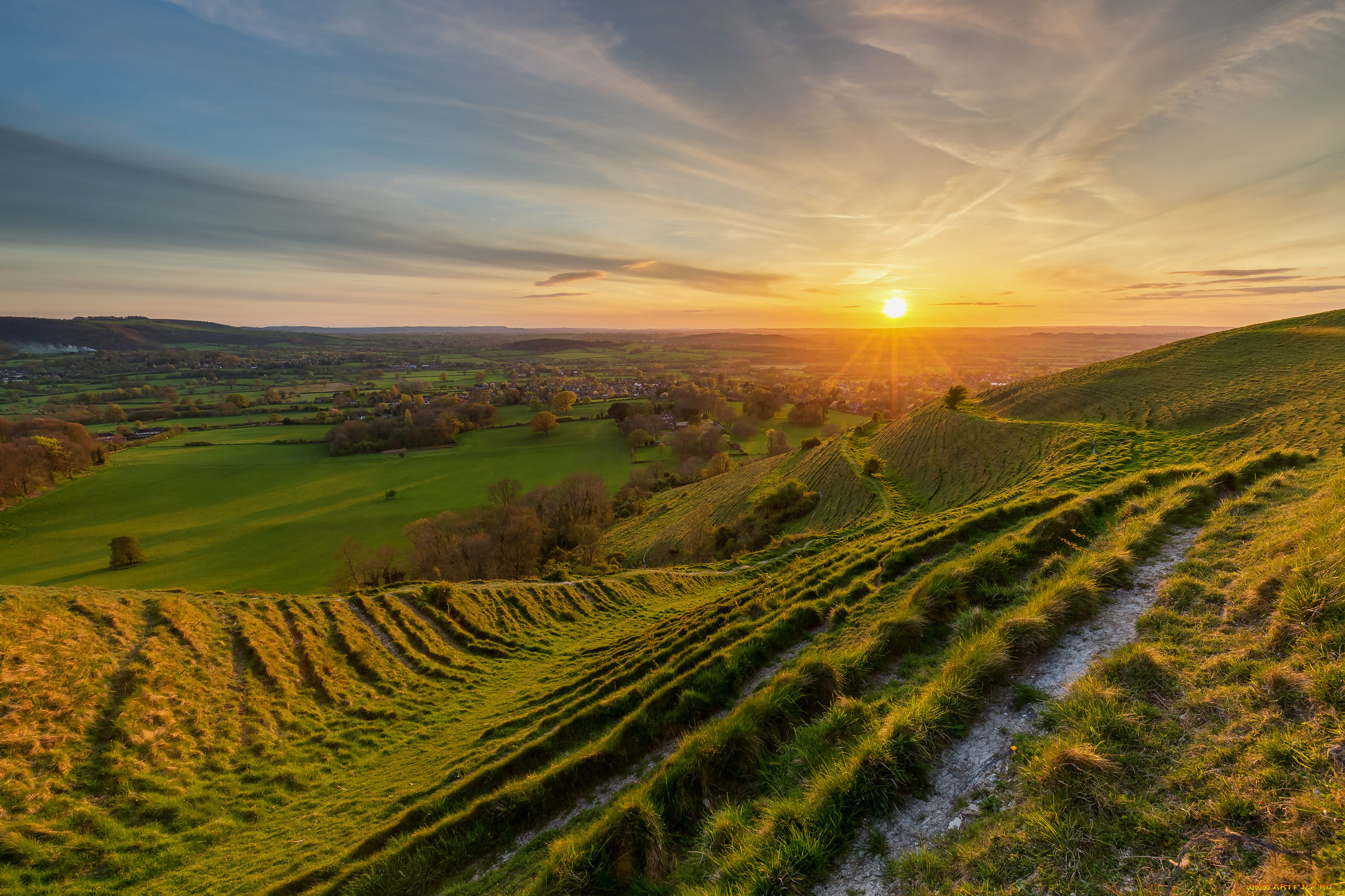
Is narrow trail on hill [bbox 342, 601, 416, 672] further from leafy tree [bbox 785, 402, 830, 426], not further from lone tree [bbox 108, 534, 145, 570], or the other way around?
leafy tree [bbox 785, 402, 830, 426]

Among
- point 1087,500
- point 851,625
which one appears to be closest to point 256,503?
point 851,625

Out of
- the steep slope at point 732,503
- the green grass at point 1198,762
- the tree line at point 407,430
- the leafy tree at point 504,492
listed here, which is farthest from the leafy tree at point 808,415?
the green grass at point 1198,762

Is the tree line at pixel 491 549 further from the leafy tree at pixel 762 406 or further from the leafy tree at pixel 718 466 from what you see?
the leafy tree at pixel 762 406

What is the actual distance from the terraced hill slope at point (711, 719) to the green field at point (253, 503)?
123 ft

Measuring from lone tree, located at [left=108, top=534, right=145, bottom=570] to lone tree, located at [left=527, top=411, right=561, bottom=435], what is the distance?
65932 mm

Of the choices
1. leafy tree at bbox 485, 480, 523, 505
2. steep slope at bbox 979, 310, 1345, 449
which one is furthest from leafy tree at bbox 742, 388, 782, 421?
leafy tree at bbox 485, 480, 523, 505

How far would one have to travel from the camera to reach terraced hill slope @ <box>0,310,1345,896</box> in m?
4.57

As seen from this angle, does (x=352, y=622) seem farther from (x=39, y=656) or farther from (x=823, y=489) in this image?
(x=823, y=489)

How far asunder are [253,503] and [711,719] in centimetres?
9651

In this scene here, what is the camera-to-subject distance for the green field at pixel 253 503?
5412 centimetres

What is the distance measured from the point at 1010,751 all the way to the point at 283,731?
23.1 metres

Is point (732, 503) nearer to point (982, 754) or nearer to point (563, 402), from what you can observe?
point (982, 754)

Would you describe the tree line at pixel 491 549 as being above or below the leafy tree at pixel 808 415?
below

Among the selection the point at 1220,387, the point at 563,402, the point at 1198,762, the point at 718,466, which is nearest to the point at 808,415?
the point at 718,466
